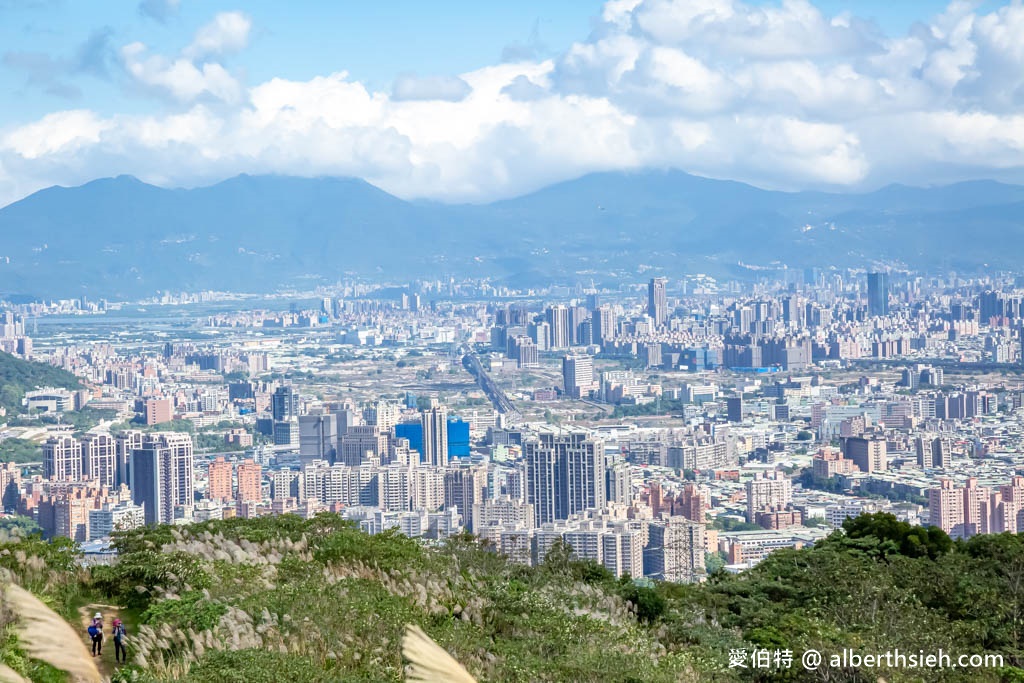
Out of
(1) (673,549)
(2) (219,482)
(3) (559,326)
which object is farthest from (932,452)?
(3) (559,326)

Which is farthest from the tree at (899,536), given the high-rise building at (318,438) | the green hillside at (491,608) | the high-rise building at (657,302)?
the high-rise building at (657,302)

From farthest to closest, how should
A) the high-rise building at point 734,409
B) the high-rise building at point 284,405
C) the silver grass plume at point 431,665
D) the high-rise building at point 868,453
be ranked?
1. the high-rise building at point 734,409
2. the high-rise building at point 284,405
3. the high-rise building at point 868,453
4. the silver grass plume at point 431,665

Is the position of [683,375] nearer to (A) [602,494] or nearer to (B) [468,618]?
(A) [602,494]

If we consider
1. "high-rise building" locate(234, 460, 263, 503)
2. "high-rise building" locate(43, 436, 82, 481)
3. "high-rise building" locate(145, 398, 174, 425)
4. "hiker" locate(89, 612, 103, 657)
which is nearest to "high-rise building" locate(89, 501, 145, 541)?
"high-rise building" locate(234, 460, 263, 503)

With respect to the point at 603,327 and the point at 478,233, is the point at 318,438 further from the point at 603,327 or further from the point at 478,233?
the point at 478,233

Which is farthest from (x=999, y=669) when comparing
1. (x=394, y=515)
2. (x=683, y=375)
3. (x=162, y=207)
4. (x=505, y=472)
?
(x=162, y=207)

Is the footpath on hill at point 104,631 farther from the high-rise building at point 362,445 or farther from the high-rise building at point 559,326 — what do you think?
the high-rise building at point 559,326
